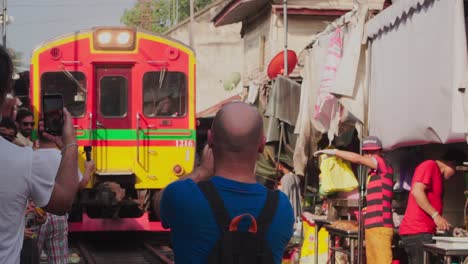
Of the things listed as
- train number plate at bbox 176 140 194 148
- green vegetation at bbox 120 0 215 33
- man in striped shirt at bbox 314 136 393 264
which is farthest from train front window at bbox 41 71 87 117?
green vegetation at bbox 120 0 215 33

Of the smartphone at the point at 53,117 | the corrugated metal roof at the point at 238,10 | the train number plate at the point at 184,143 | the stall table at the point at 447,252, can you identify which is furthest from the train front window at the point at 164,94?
the corrugated metal roof at the point at 238,10

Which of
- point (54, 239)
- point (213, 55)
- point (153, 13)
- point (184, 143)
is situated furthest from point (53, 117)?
point (153, 13)

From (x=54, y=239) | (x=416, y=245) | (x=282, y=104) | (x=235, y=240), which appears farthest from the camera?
(x=282, y=104)

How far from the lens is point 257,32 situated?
29.0 meters

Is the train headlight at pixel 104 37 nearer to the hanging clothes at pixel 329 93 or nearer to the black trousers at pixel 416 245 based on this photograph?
the hanging clothes at pixel 329 93

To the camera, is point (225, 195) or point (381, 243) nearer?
point (225, 195)

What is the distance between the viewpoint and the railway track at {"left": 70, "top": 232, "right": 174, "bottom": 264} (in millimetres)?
14016

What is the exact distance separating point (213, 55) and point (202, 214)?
3976 cm

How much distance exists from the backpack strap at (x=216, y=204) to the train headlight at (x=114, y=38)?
11.2 meters

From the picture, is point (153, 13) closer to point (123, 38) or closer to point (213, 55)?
point (213, 55)

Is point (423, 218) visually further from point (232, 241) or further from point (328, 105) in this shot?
point (232, 241)

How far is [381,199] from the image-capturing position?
30.2 ft

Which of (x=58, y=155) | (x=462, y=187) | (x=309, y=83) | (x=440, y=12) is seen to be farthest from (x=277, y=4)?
(x=58, y=155)

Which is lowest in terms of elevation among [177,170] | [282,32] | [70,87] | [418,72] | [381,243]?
[381,243]
